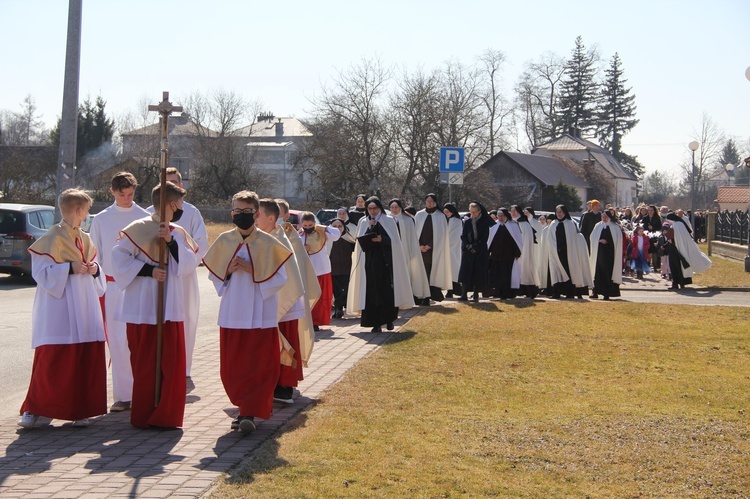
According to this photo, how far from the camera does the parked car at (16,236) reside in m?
21.2

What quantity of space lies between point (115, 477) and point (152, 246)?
2076 mm

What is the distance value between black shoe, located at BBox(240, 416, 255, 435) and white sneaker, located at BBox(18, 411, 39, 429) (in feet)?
5.37

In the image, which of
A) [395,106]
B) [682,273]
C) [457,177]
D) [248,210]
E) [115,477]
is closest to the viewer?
[115,477]

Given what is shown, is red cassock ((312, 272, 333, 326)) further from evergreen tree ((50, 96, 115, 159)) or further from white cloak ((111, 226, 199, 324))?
evergreen tree ((50, 96, 115, 159))

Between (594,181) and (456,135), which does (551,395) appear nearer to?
(456,135)

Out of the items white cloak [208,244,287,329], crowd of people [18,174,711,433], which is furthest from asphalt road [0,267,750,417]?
white cloak [208,244,287,329]

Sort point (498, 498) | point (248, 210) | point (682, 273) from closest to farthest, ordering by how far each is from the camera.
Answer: point (498, 498) < point (248, 210) < point (682, 273)

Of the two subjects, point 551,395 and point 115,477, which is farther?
point 551,395

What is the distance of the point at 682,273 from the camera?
74.0 feet

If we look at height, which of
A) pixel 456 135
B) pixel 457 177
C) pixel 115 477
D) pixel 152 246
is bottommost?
pixel 115 477

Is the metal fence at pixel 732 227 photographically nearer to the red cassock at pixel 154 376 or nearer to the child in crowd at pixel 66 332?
the red cassock at pixel 154 376

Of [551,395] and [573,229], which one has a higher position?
[573,229]

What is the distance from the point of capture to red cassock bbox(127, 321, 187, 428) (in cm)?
723

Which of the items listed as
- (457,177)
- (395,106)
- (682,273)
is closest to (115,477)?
(457,177)
